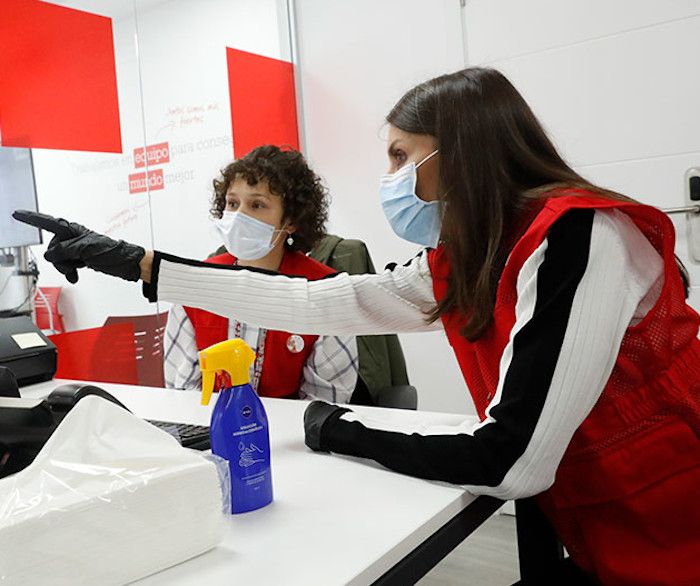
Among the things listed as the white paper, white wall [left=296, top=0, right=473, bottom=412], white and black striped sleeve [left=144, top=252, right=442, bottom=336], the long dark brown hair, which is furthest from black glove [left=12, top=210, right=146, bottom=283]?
white wall [left=296, top=0, right=473, bottom=412]

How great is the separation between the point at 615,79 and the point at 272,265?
148 cm

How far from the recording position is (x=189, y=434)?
1191 millimetres

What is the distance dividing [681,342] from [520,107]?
474 mm

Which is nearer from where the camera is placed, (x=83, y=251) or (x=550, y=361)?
(x=550, y=361)

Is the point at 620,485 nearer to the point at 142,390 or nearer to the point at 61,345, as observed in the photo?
the point at 142,390

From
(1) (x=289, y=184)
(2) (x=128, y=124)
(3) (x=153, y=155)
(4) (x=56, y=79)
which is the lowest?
(1) (x=289, y=184)

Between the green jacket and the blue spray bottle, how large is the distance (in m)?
1.13

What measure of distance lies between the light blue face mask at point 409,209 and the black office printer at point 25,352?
1116mm

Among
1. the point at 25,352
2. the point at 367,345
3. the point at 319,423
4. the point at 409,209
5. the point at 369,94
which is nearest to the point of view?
the point at 319,423

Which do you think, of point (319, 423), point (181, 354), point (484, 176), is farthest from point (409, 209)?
point (181, 354)

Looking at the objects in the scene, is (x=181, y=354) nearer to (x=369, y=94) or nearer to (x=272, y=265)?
(x=272, y=265)

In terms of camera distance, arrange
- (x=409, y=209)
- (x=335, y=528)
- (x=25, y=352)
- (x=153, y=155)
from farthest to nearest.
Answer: (x=153, y=155), (x=25, y=352), (x=409, y=209), (x=335, y=528)

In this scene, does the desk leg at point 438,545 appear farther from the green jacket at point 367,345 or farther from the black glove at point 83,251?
the green jacket at point 367,345

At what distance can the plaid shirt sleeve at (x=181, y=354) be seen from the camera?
1925 mm
